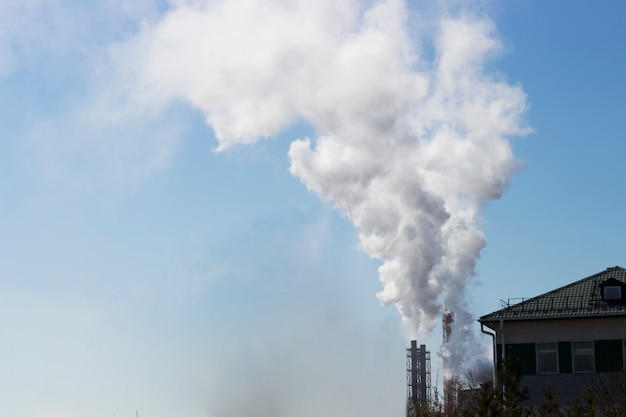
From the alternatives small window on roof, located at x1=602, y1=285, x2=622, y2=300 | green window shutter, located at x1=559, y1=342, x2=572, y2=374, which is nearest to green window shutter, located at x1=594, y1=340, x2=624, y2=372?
green window shutter, located at x1=559, y1=342, x2=572, y2=374

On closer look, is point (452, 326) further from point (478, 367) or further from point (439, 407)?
point (439, 407)

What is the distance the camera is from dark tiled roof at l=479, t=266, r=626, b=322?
131 feet

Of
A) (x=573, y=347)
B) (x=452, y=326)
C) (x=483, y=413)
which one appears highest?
(x=452, y=326)

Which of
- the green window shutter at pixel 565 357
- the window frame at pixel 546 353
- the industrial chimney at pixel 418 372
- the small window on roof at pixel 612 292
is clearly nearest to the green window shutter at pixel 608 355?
the green window shutter at pixel 565 357

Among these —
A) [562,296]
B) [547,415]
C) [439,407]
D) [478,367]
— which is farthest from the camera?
[478,367]

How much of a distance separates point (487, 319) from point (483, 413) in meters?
15.3

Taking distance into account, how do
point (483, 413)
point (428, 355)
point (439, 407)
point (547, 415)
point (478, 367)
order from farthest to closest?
point (428, 355) → point (478, 367) → point (439, 407) → point (547, 415) → point (483, 413)

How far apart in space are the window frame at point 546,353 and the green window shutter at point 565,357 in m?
0.16

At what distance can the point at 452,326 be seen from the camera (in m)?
77.0

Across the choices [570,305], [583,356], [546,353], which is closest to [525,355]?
[546,353]

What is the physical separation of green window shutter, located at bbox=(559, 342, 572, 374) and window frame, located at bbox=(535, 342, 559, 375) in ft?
0.54

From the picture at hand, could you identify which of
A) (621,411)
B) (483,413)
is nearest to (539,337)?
(621,411)

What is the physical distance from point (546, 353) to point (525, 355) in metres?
0.87

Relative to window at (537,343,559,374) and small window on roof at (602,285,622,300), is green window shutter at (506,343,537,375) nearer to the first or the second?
window at (537,343,559,374)
